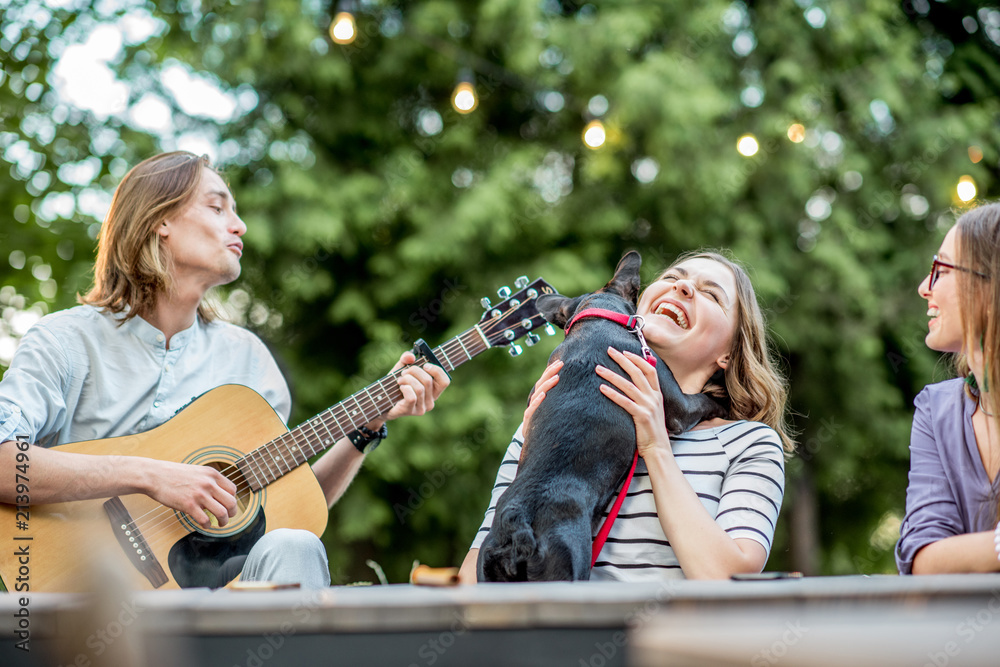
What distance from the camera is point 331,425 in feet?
7.38

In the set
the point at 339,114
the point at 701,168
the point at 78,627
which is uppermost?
the point at 339,114

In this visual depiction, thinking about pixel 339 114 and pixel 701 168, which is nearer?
pixel 701 168

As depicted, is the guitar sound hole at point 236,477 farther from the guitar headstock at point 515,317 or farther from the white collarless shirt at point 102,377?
the guitar headstock at point 515,317

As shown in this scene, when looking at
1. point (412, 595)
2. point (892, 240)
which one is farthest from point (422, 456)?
point (412, 595)

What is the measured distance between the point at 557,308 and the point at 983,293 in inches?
39.5

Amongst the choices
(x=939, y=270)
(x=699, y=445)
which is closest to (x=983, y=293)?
(x=939, y=270)

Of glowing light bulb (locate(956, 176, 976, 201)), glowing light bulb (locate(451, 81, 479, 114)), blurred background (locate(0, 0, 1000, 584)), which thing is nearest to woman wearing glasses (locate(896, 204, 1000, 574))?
glowing light bulb (locate(451, 81, 479, 114))

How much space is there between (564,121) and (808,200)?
203 centimetres

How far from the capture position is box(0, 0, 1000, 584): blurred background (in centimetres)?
532

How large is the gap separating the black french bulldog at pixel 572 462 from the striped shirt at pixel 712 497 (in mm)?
84

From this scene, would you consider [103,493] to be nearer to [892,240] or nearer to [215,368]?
[215,368]

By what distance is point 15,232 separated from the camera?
5.14 m

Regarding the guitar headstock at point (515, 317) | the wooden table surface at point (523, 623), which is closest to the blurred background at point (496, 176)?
the guitar headstock at point (515, 317)

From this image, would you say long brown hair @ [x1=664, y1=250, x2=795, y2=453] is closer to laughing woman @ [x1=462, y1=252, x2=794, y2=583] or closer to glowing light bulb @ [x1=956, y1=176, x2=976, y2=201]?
laughing woman @ [x1=462, y1=252, x2=794, y2=583]
